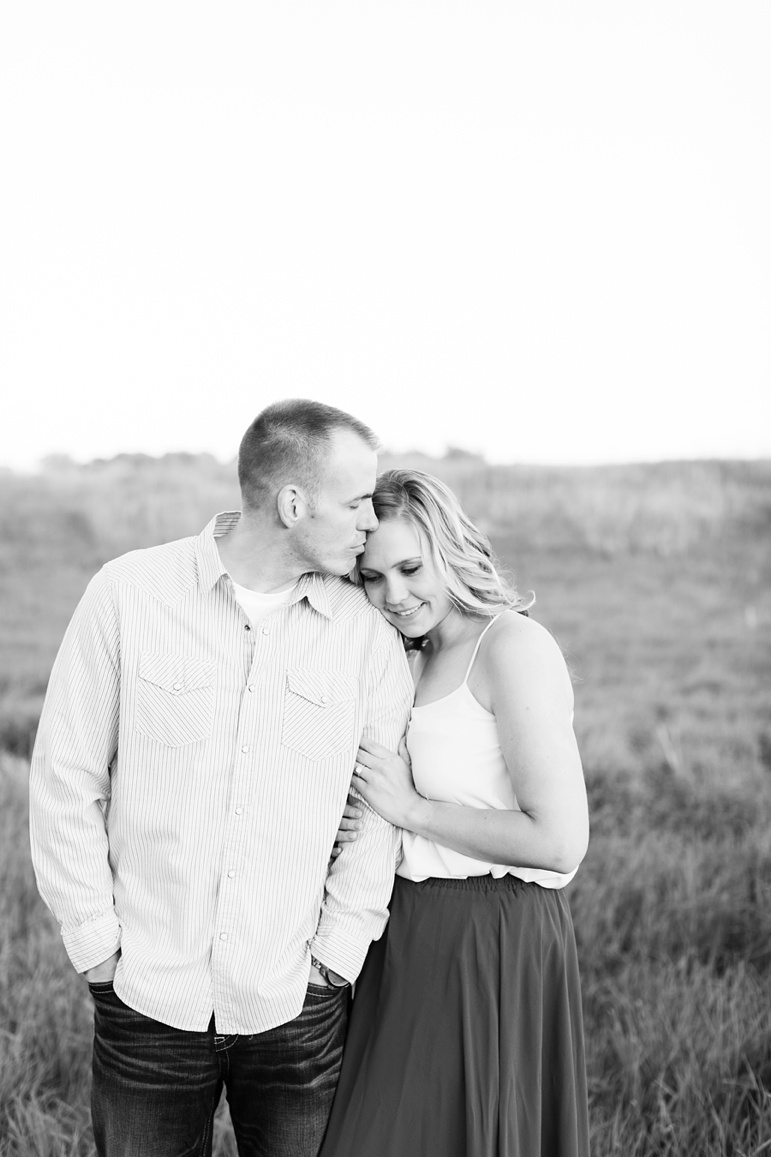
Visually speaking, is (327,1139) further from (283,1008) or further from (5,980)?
(5,980)

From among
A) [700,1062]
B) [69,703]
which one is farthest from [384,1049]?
[700,1062]

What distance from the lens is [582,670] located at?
9.91 metres

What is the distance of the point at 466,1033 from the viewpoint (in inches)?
84.2

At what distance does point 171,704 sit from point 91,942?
529 mm

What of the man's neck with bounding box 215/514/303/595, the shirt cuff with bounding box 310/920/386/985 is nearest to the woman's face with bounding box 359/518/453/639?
the man's neck with bounding box 215/514/303/595

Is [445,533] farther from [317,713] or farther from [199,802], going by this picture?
[199,802]

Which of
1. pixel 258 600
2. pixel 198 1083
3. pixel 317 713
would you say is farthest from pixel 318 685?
pixel 198 1083

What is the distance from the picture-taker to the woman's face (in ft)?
7.84

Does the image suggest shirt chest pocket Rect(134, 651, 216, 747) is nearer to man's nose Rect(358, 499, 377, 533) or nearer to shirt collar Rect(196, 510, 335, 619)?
shirt collar Rect(196, 510, 335, 619)

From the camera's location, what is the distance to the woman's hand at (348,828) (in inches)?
89.3

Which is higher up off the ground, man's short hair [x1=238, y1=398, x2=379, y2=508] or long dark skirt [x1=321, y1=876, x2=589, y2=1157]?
man's short hair [x1=238, y1=398, x2=379, y2=508]

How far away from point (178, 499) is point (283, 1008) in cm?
1223

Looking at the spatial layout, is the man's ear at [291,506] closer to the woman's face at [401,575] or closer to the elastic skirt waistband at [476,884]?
the woman's face at [401,575]

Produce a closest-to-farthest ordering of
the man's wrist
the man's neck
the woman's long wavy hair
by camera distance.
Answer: the man's wrist → the man's neck → the woman's long wavy hair
